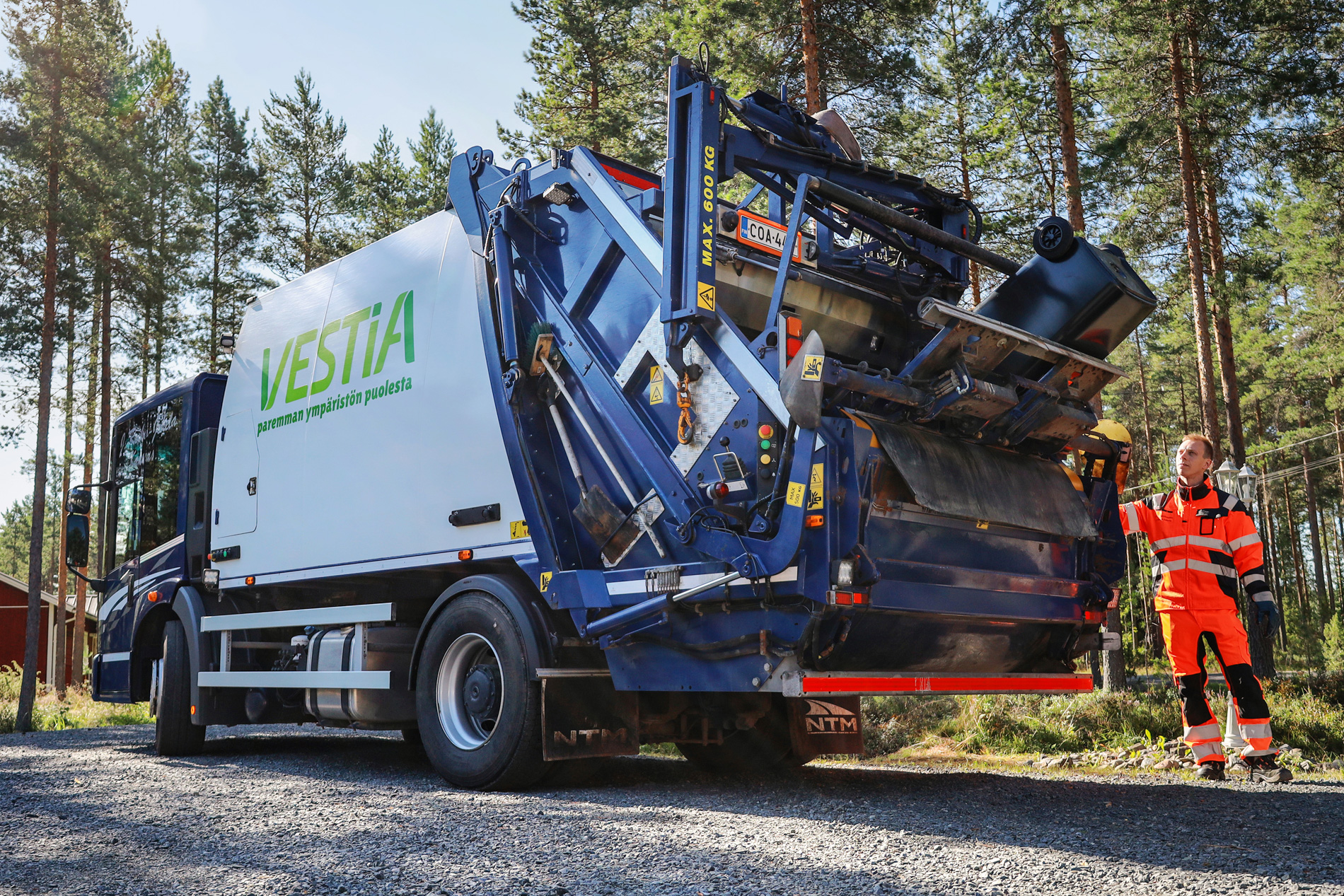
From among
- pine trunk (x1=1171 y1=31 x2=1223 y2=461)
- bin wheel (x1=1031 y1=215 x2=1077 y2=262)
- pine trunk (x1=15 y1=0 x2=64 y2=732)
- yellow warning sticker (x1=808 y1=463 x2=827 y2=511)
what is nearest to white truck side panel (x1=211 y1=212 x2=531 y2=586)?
yellow warning sticker (x1=808 y1=463 x2=827 y2=511)

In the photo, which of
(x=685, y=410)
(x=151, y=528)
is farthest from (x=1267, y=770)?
(x=151, y=528)

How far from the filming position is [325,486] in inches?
272

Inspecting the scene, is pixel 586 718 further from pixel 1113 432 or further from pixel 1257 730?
pixel 1257 730

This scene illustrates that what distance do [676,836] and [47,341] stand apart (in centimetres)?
1711

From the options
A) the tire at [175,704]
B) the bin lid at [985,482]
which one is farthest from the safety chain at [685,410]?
the tire at [175,704]

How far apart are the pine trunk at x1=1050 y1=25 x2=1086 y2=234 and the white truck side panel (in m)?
8.89

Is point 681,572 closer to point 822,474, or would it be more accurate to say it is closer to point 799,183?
point 822,474

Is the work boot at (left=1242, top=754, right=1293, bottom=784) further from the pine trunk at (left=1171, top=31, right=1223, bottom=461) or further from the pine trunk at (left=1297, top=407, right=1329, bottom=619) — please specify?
the pine trunk at (left=1297, top=407, right=1329, bottom=619)

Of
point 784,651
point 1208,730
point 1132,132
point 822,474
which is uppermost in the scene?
point 1132,132

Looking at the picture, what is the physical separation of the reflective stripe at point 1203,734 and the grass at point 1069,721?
2.76 meters

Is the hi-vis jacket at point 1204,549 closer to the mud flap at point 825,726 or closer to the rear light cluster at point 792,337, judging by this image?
the mud flap at point 825,726

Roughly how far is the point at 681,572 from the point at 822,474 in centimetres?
81

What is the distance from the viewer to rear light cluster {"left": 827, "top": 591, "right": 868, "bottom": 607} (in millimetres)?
4293

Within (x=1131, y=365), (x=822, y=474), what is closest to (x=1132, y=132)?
(x=822, y=474)
